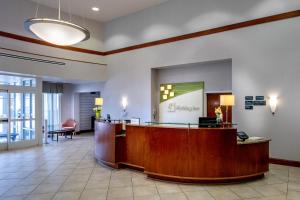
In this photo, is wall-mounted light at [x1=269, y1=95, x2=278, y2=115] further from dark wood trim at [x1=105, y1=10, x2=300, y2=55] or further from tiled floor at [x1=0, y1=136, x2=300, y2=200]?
dark wood trim at [x1=105, y1=10, x2=300, y2=55]

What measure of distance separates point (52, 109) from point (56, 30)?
8602mm

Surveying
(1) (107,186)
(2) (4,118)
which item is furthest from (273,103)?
(2) (4,118)

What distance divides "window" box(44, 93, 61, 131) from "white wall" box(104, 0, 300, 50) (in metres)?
4.17

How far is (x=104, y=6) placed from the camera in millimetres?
9359

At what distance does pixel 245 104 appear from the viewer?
6.88m

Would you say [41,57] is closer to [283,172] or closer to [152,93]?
[152,93]

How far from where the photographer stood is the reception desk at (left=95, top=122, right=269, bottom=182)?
4.63 metres

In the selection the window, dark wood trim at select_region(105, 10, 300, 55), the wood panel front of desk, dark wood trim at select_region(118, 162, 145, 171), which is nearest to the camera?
the wood panel front of desk

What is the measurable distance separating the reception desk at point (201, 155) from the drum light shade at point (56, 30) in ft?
8.23

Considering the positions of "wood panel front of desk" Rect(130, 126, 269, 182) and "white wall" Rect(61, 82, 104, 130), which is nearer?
"wood panel front of desk" Rect(130, 126, 269, 182)

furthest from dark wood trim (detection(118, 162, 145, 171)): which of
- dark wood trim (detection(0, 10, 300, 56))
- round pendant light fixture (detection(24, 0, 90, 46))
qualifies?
dark wood trim (detection(0, 10, 300, 56))

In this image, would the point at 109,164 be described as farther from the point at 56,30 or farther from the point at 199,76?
the point at 199,76

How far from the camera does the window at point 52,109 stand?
12.1 meters

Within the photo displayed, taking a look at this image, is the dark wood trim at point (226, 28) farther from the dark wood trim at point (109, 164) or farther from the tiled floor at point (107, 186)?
the dark wood trim at point (109, 164)
